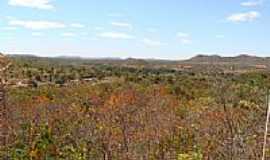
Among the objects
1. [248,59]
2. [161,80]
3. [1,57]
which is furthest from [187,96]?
[248,59]

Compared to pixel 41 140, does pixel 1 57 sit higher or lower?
higher

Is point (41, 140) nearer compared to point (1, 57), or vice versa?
point (1, 57)

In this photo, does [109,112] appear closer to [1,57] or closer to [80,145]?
[80,145]

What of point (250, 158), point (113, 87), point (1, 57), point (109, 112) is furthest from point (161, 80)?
point (1, 57)

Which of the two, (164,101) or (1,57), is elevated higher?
(1,57)

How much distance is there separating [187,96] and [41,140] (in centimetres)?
1967

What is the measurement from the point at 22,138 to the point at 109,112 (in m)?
6.81

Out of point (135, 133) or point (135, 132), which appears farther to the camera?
point (135, 132)

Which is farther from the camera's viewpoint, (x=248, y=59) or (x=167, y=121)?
(x=248, y=59)

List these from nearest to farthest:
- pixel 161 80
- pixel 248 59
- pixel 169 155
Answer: pixel 169 155
pixel 161 80
pixel 248 59

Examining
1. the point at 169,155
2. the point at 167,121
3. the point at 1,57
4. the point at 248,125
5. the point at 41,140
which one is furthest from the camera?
the point at 167,121

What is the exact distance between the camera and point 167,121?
751 inches

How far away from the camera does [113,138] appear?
15266mm

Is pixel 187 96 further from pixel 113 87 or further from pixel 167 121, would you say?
pixel 167 121
